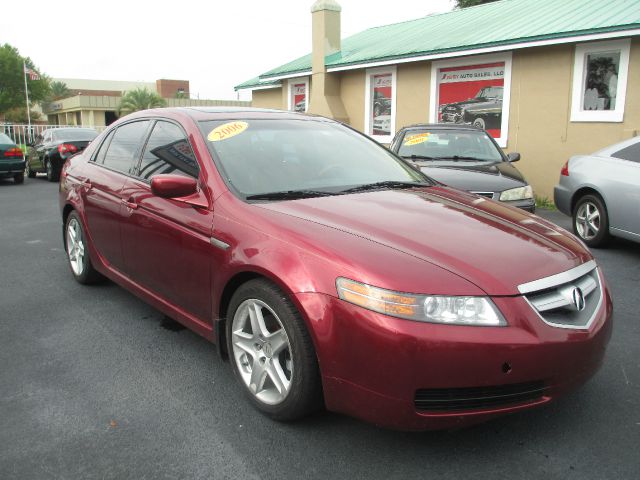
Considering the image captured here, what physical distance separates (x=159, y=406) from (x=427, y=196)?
194cm

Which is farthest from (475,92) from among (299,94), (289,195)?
(289,195)

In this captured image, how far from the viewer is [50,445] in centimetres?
272

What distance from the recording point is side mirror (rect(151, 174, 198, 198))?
3301mm

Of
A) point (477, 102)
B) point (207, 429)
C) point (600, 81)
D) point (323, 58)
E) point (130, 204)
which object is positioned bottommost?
point (207, 429)

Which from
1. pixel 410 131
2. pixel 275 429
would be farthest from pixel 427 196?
pixel 410 131

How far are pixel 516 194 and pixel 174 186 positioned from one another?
4731mm

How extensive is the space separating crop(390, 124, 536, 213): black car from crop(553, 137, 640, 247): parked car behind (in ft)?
2.20

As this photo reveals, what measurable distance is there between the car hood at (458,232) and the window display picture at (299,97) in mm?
15806

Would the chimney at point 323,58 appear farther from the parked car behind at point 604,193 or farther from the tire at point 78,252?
the tire at point 78,252

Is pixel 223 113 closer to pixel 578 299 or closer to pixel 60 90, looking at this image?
pixel 578 299

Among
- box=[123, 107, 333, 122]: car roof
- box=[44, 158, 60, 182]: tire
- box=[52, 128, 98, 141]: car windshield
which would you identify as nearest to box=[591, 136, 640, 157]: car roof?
box=[123, 107, 333, 122]: car roof

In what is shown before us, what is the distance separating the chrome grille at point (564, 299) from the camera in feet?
8.18

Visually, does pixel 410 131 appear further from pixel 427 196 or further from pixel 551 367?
pixel 551 367

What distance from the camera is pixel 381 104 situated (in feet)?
51.3
